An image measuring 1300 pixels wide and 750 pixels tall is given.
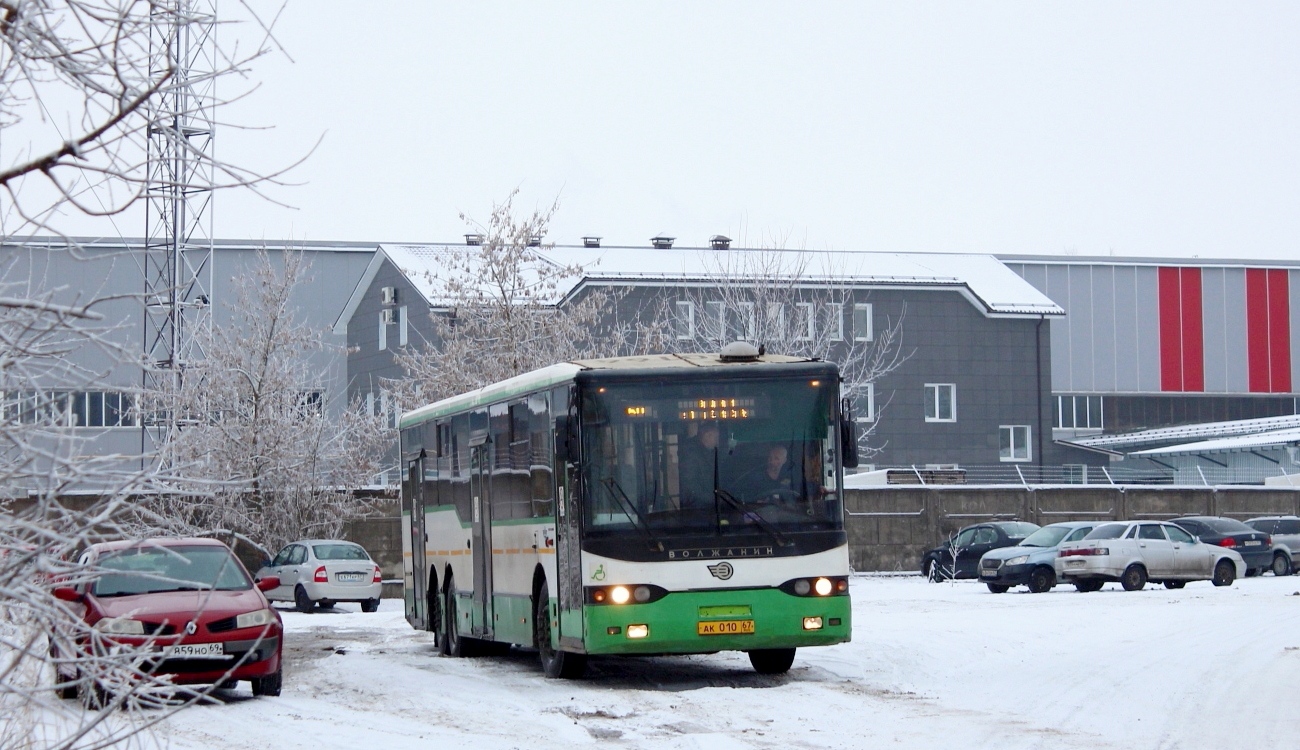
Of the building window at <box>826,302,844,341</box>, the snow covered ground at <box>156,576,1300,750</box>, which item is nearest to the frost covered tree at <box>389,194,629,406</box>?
the building window at <box>826,302,844,341</box>

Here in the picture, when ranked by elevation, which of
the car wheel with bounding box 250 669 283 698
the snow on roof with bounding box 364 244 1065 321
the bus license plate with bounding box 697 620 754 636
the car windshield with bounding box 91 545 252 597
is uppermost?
the snow on roof with bounding box 364 244 1065 321

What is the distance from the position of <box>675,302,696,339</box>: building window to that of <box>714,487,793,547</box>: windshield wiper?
32.9 meters

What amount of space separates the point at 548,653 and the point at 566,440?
239 centimetres

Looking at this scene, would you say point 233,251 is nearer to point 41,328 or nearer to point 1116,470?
point 1116,470

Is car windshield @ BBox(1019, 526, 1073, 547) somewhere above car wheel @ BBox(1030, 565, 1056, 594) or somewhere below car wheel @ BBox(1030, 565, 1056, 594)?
above

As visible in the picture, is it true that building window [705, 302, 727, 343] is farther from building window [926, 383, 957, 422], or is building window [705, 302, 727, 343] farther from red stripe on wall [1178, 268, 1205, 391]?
red stripe on wall [1178, 268, 1205, 391]

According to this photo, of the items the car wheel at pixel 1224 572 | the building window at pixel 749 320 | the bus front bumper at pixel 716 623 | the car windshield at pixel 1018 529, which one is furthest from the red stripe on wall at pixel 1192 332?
the bus front bumper at pixel 716 623

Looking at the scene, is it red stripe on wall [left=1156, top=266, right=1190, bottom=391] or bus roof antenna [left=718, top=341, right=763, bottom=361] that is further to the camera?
red stripe on wall [left=1156, top=266, right=1190, bottom=391]

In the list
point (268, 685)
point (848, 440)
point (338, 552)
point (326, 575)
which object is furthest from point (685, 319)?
point (268, 685)

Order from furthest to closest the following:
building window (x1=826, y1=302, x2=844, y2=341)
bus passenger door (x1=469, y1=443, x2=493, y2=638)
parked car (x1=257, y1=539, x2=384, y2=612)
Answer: building window (x1=826, y1=302, x2=844, y2=341) → parked car (x1=257, y1=539, x2=384, y2=612) → bus passenger door (x1=469, y1=443, x2=493, y2=638)

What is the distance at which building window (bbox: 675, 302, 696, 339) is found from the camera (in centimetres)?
4913

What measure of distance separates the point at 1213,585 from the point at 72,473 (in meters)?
33.7

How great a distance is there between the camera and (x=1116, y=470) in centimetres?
6519

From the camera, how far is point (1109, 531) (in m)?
33.9
